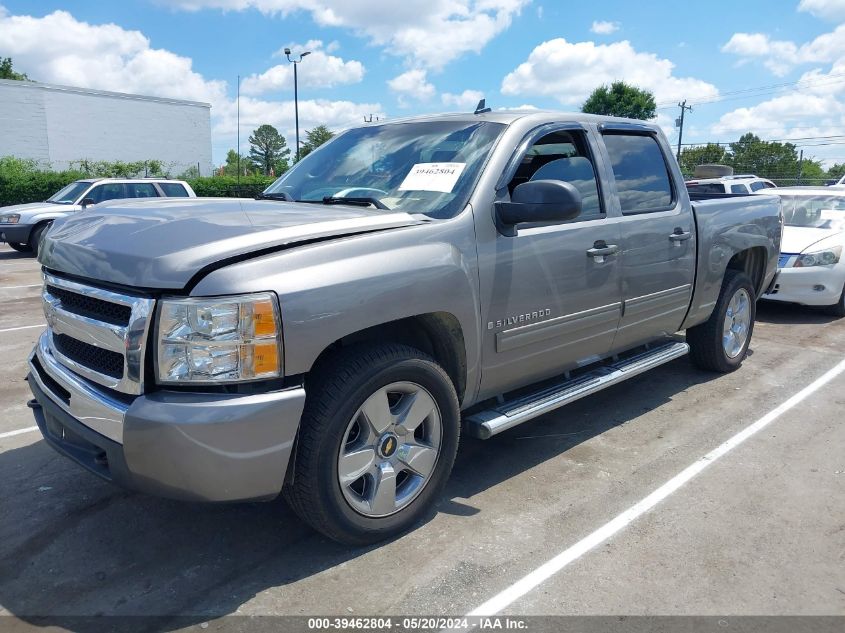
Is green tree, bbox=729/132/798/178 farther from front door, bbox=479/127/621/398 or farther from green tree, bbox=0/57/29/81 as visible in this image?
green tree, bbox=0/57/29/81

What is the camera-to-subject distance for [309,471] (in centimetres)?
268

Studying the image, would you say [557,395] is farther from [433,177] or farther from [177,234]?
[177,234]

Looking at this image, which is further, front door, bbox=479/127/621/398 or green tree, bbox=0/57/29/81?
green tree, bbox=0/57/29/81

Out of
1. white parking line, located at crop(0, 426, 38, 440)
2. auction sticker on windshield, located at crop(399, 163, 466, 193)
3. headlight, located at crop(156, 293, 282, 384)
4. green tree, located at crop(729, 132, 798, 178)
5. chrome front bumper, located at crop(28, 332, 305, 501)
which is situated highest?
green tree, located at crop(729, 132, 798, 178)

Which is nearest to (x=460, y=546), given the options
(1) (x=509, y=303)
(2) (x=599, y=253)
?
(1) (x=509, y=303)

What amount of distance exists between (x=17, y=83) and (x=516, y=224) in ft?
132

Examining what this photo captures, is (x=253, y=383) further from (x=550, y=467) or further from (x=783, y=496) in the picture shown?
(x=783, y=496)

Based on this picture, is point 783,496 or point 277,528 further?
point 783,496

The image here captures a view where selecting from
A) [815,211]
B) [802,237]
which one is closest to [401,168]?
[802,237]

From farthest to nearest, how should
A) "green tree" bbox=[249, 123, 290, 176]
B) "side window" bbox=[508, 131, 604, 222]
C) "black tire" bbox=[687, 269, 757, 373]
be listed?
"green tree" bbox=[249, 123, 290, 176] < "black tire" bbox=[687, 269, 757, 373] < "side window" bbox=[508, 131, 604, 222]

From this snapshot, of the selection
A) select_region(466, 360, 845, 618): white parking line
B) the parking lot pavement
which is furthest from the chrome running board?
select_region(466, 360, 845, 618): white parking line

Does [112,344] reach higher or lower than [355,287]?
lower

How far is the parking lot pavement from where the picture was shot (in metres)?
2.69

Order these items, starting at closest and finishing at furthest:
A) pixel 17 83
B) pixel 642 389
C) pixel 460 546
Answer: pixel 460 546, pixel 642 389, pixel 17 83
